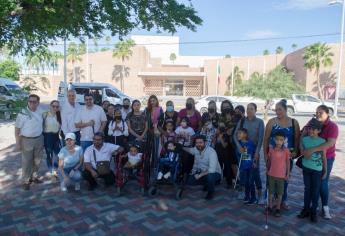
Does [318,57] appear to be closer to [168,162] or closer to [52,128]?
[168,162]

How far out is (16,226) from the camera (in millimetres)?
4211

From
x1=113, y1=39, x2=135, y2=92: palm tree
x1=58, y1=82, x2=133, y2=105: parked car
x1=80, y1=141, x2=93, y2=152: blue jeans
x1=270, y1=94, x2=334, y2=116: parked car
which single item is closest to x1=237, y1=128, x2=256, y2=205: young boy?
x1=80, y1=141, x2=93, y2=152: blue jeans

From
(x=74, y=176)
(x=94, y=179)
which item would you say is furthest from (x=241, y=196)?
(x=74, y=176)

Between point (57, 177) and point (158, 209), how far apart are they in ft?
8.32

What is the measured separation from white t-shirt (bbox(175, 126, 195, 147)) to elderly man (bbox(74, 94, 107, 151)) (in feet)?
5.07

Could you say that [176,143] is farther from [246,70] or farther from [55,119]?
[246,70]

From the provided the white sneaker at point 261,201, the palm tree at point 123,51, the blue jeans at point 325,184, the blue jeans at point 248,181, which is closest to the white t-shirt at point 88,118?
the blue jeans at point 248,181

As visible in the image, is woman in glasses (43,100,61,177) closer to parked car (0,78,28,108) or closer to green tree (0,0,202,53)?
green tree (0,0,202,53)

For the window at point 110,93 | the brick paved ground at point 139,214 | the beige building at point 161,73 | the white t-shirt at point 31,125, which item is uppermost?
the beige building at point 161,73

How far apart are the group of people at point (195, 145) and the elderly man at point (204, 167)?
0.05ft

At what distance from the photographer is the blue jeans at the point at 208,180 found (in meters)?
5.29

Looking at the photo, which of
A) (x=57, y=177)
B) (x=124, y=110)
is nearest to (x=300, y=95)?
(x=124, y=110)

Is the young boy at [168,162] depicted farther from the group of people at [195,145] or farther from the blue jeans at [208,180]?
the blue jeans at [208,180]

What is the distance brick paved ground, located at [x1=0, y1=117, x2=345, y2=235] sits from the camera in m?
4.17
